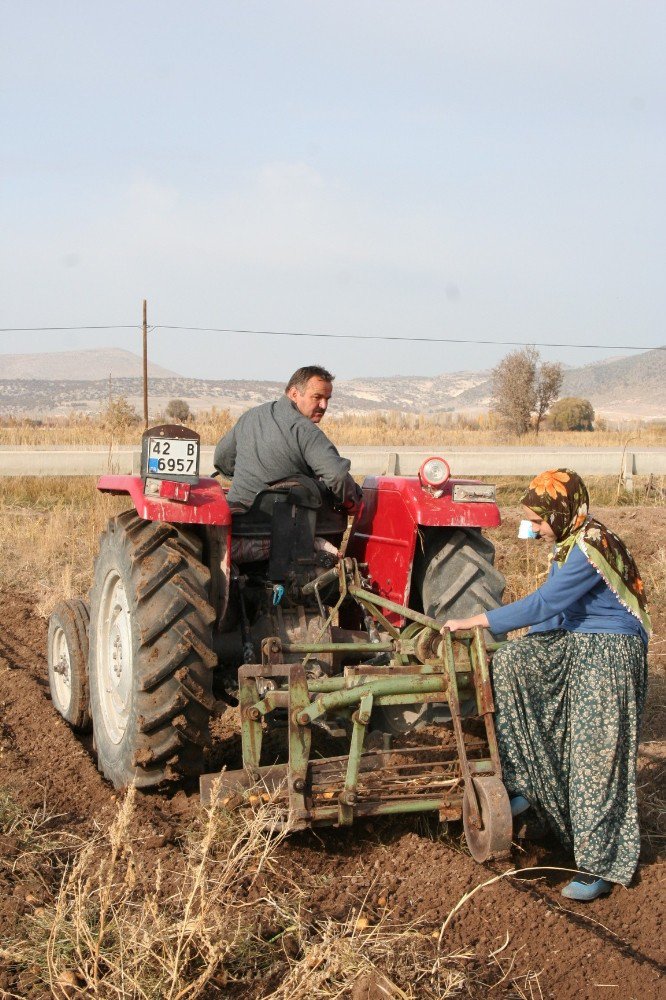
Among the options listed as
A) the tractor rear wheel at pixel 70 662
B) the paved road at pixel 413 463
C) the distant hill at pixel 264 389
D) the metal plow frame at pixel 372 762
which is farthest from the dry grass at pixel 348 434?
the distant hill at pixel 264 389

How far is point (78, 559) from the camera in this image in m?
9.30

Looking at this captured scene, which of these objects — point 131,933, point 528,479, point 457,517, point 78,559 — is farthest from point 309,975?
point 528,479

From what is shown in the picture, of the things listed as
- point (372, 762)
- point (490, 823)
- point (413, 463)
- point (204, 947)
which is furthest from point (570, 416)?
point (204, 947)

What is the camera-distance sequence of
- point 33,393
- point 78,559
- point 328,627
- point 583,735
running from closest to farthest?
point 583,735
point 328,627
point 78,559
point 33,393

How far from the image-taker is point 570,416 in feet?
146

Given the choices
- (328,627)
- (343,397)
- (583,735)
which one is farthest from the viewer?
(343,397)

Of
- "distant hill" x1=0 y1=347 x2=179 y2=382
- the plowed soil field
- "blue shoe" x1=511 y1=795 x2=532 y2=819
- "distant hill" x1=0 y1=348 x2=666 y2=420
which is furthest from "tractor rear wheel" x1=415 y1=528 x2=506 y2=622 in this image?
"distant hill" x1=0 y1=347 x2=179 y2=382

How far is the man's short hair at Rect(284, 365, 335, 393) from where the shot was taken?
204 inches

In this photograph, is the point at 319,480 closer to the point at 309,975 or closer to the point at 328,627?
the point at 328,627

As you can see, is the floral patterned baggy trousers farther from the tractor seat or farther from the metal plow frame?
the tractor seat

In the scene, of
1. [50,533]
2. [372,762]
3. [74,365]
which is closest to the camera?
[372,762]

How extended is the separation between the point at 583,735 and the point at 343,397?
103282mm

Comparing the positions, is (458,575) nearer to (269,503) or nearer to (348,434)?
(269,503)

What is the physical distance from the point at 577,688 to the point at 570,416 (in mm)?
41514
